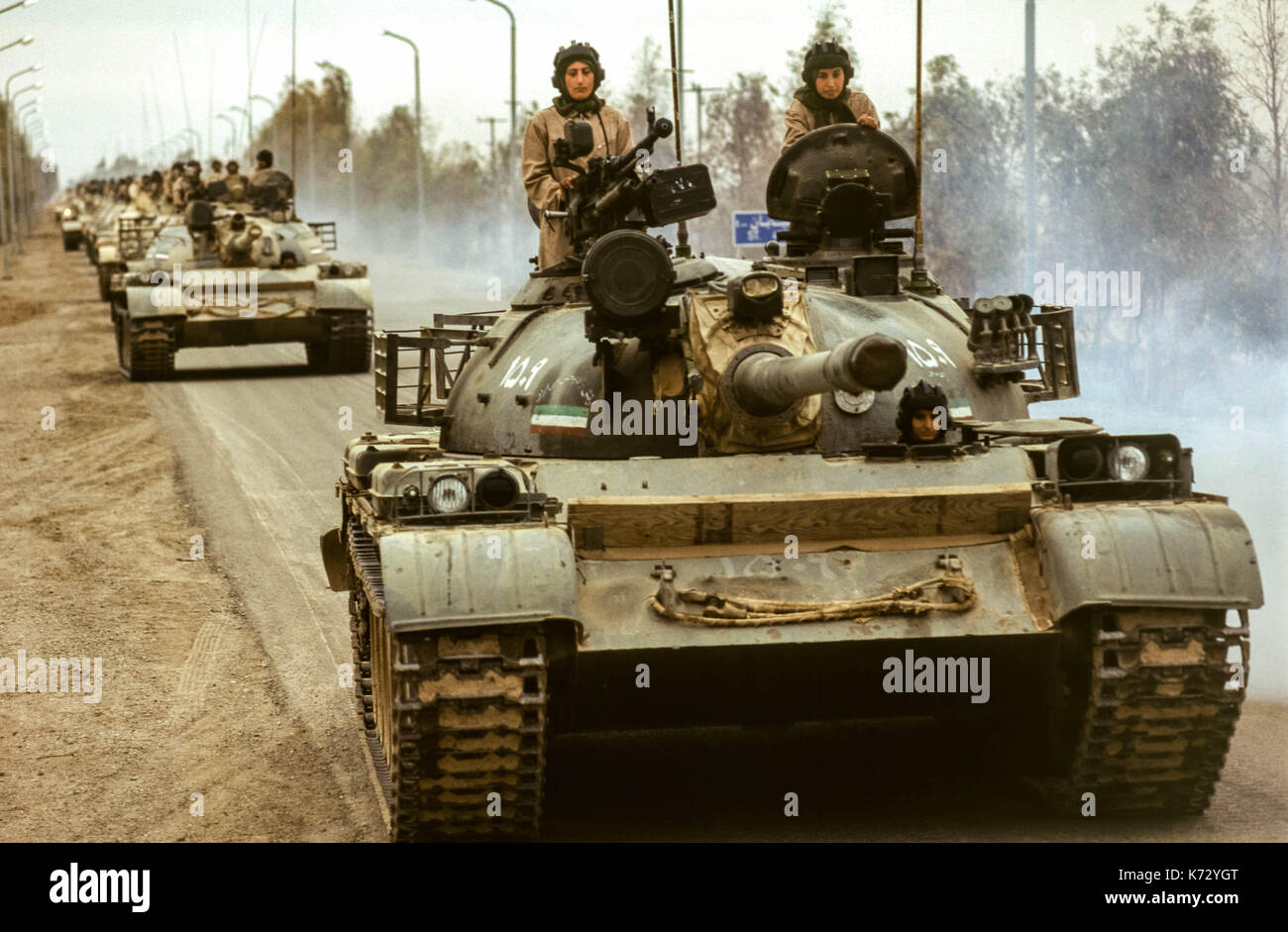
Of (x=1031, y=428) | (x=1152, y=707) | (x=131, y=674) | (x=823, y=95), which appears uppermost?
(x=823, y=95)

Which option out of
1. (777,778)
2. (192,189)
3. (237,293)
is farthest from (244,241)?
(777,778)

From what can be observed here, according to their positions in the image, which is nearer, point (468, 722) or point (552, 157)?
point (468, 722)

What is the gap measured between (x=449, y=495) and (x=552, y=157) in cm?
302

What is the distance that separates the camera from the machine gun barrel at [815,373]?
24.7 feet

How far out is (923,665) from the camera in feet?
27.5

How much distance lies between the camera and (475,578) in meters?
7.87

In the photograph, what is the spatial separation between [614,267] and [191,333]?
1927cm

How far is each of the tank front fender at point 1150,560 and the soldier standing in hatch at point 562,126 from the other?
3.52m

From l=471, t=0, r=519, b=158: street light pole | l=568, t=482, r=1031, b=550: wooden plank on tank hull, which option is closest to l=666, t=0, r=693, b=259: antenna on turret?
l=568, t=482, r=1031, b=550: wooden plank on tank hull

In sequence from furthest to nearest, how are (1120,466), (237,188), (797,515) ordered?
(237,188) < (1120,466) < (797,515)

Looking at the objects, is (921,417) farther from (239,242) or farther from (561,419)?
(239,242)

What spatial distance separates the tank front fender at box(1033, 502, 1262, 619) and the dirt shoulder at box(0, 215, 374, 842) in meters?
3.12

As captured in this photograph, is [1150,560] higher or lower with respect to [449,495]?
lower

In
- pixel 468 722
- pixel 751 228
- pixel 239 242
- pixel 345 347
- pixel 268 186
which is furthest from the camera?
pixel 268 186
